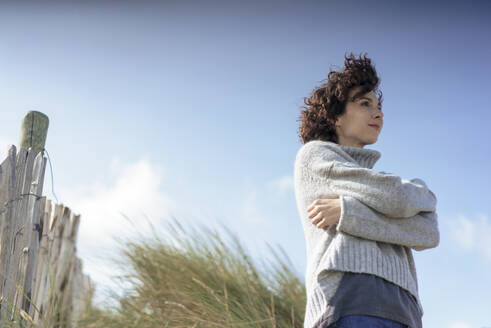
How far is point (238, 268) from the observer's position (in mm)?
3453

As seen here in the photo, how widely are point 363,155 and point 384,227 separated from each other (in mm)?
355

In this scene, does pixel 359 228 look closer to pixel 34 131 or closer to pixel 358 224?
pixel 358 224

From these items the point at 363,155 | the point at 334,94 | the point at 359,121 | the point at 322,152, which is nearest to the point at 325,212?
the point at 322,152

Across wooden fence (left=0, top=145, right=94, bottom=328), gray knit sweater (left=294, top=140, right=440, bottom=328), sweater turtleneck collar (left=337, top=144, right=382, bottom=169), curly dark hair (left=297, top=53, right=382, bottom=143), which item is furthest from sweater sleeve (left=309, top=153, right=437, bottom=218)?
wooden fence (left=0, top=145, right=94, bottom=328)

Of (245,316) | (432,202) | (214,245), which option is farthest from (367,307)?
(214,245)

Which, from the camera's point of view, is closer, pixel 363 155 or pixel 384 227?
pixel 384 227

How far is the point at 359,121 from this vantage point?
6.15 ft

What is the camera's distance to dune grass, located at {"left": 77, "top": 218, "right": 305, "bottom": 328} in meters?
2.94

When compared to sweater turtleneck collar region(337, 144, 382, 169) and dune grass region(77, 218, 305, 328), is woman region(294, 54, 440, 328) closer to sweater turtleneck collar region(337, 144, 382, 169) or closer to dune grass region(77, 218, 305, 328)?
sweater turtleneck collar region(337, 144, 382, 169)

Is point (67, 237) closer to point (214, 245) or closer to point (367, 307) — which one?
point (214, 245)

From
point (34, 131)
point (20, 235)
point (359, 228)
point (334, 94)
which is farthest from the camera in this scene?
point (34, 131)

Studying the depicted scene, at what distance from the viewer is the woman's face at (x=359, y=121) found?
1.87 meters

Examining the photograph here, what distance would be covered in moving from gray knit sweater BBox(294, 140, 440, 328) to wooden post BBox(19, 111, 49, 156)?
184cm

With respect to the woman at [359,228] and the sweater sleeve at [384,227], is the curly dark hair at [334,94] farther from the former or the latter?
the sweater sleeve at [384,227]
